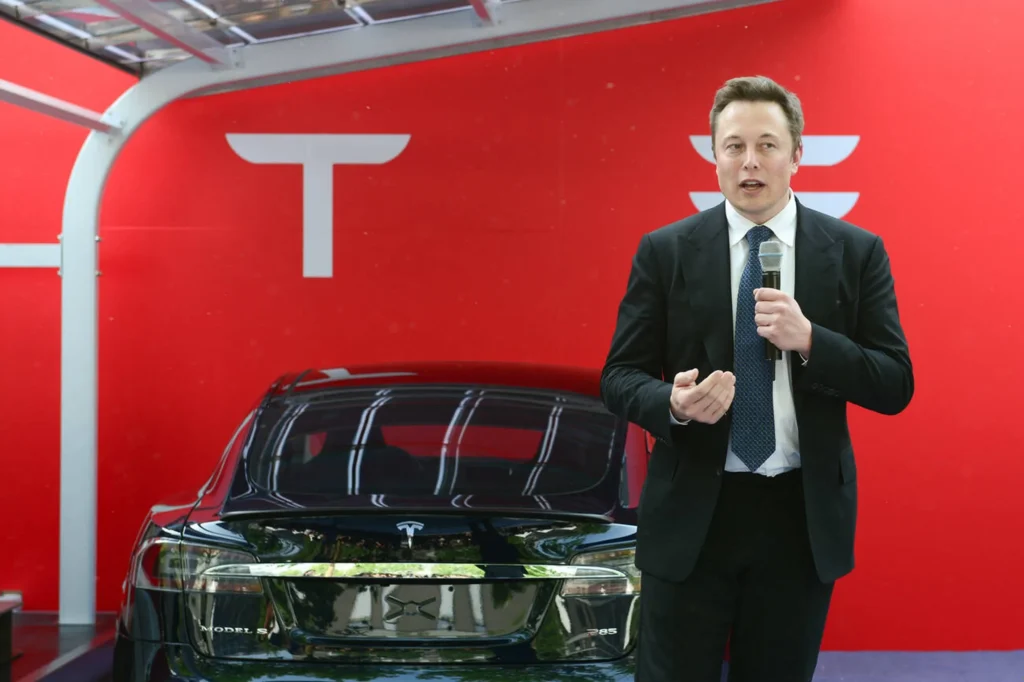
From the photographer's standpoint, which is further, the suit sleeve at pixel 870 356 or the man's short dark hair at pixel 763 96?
the man's short dark hair at pixel 763 96

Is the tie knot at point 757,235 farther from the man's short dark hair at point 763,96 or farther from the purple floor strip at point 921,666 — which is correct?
the purple floor strip at point 921,666

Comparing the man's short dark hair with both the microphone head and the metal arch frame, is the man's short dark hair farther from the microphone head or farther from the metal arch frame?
the metal arch frame

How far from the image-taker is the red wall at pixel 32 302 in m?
5.84

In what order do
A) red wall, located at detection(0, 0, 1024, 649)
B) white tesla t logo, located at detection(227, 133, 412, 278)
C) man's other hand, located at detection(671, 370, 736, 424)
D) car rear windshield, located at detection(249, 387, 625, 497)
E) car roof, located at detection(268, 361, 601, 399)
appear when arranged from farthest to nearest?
1. white tesla t logo, located at detection(227, 133, 412, 278)
2. red wall, located at detection(0, 0, 1024, 649)
3. car roof, located at detection(268, 361, 601, 399)
4. car rear windshield, located at detection(249, 387, 625, 497)
5. man's other hand, located at detection(671, 370, 736, 424)

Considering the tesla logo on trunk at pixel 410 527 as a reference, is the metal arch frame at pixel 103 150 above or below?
above

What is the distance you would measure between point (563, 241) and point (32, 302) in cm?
→ 264

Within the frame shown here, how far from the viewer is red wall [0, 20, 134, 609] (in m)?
5.84

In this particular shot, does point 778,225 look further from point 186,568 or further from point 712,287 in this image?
point 186,568

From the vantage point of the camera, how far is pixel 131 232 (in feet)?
19.1

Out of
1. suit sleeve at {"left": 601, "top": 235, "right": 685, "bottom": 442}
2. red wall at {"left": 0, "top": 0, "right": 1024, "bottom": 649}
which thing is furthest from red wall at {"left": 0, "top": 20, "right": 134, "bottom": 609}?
suit sleeve at {"left": 601, "top": 235, "right": 685, "bottom": 442}

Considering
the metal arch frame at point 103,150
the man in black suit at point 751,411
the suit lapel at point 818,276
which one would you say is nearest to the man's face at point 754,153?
the man in black suit at point 751,411

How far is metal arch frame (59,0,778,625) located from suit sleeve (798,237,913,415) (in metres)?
3.68

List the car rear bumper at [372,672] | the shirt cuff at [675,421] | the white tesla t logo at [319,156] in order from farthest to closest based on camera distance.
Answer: the white tesla t logo at [319,156] → the car rear bumper at [372,672] → the shirt cuff at [675,421]

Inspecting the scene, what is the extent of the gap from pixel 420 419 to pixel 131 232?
2.91m
